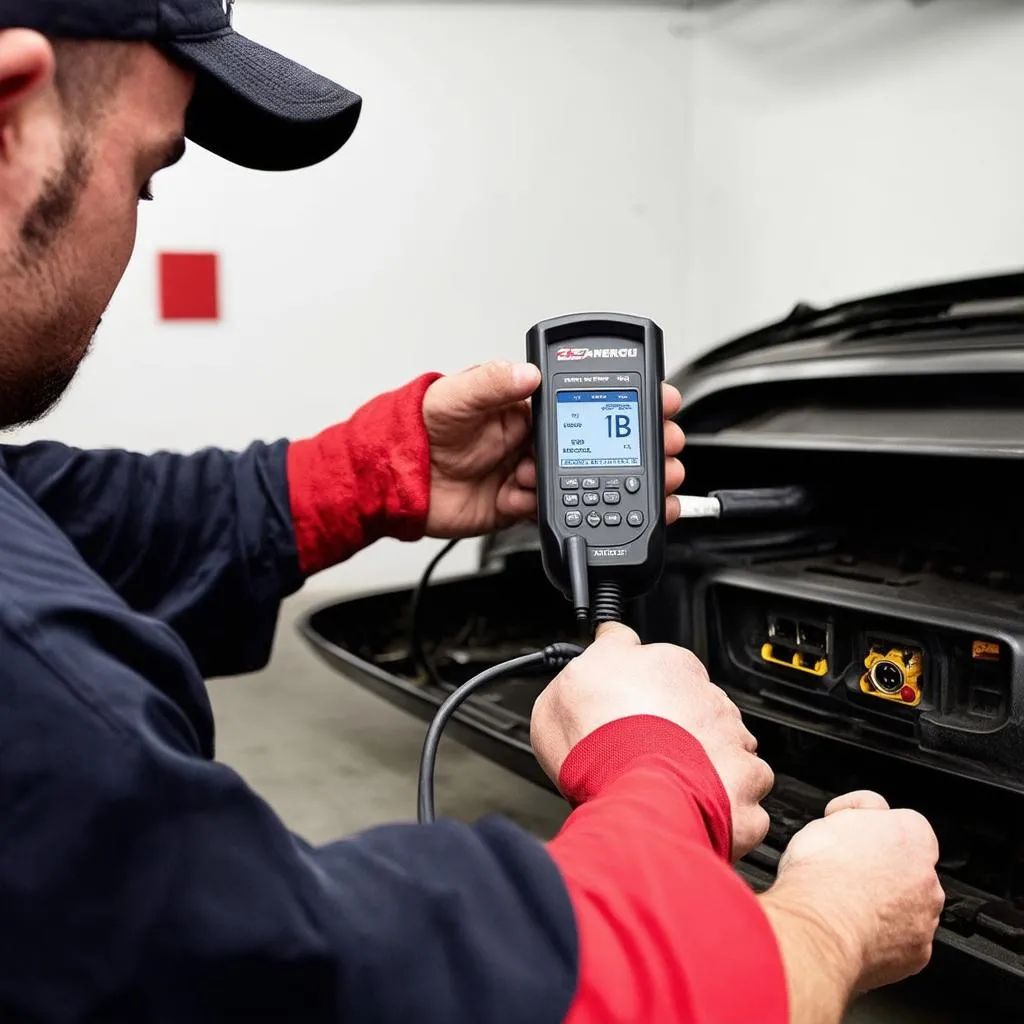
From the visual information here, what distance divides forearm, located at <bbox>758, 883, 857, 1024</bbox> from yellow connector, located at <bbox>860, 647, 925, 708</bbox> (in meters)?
0.37

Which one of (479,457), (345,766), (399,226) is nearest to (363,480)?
(479,457)

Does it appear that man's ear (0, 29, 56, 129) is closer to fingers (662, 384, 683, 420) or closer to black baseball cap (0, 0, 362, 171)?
black baseball cap (0, 0, 362, 171)

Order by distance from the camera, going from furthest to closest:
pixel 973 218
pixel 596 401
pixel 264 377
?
pixel 264 377
pixel 973 218
pixel 596 401

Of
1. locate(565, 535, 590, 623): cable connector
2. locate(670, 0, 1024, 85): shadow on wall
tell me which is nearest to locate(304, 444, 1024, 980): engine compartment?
locate(565, 535, 590, 623): cable connector

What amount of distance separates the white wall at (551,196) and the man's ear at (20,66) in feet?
6.93

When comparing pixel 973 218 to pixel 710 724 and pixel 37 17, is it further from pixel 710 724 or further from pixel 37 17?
pixel 37 17

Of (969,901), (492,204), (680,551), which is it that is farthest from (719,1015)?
(492,204)

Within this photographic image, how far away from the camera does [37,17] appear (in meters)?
0.54

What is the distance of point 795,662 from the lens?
102 cm

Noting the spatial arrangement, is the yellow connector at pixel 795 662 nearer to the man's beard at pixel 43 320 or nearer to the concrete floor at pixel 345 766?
the concrete floor at pixel 345 766

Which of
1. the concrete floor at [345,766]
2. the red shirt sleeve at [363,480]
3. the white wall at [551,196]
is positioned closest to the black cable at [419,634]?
the concrete floor at [345,766]

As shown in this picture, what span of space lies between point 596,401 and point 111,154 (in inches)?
18.9

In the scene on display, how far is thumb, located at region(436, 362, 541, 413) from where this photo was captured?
0.98m

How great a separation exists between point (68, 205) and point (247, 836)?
1.17ft
